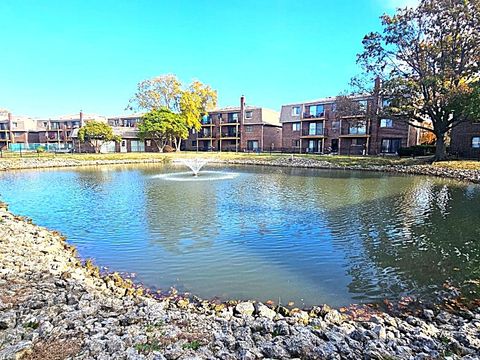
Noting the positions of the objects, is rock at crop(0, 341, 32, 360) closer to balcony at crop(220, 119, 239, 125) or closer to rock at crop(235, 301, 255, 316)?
rock at crop(235, 301, 255, 316)

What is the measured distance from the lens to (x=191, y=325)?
4914 mm

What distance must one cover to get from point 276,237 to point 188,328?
6174 millimetres

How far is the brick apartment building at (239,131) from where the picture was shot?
59.6 m

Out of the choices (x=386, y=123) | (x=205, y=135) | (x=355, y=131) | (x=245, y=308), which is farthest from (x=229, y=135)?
(x=245, y=308)

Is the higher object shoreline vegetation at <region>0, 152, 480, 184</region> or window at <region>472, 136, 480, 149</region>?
window at <region>472, 136, 480, 149</region>

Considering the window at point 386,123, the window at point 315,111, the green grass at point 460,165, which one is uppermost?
the window at point 315,111

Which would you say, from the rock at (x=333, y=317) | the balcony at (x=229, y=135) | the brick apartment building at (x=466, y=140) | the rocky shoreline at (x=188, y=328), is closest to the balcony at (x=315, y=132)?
the balcony at (x=229, y=135)

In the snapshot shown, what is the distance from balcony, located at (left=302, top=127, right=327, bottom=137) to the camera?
167ft

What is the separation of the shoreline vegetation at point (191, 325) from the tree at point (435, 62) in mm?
25440

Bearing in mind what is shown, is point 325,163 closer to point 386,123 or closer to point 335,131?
point 386,123

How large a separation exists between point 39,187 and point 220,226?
16.3m

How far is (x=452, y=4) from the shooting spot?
26.8 metres

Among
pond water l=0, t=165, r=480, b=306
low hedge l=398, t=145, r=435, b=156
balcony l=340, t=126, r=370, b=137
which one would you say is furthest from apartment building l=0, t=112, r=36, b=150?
low hedge l=398, t=145, r=435, b=156

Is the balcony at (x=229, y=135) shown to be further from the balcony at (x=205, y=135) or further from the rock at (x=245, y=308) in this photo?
the rock at (x=245, y=308)
